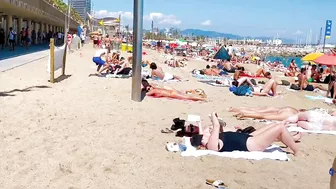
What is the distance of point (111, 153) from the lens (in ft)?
14.7

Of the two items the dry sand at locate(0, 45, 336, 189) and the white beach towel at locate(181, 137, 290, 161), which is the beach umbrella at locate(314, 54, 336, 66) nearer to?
the dry sand at locate(0, 45, 336, 189)

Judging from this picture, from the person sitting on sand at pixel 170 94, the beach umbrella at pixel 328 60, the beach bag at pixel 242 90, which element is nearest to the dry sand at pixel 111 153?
the person sitting on sand at pixel 170 94

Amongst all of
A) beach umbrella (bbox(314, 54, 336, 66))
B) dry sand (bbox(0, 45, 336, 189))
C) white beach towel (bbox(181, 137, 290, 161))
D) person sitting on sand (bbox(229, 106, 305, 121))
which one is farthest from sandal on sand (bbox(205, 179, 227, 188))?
beach umbrella (bbox(314, 54, 336, 66))

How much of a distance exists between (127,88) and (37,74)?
2949 mm

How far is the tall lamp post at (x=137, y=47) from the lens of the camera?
26.3ft

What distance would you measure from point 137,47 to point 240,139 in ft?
13.5

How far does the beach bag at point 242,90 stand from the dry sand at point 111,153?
2.87 meters

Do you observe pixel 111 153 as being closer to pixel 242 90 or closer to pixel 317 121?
pixel 317 121

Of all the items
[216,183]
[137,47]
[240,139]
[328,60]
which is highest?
[137,47]

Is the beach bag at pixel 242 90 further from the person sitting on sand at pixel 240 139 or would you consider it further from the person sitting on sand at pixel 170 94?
the person sitting on sand at pixel 240 139

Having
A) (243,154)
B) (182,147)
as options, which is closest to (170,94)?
(182,147)

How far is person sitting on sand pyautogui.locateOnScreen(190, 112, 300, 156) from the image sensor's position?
4672 mm

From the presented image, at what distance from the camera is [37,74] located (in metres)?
11.1

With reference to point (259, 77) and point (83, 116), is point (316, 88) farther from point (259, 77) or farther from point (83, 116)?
point (83, 116)
